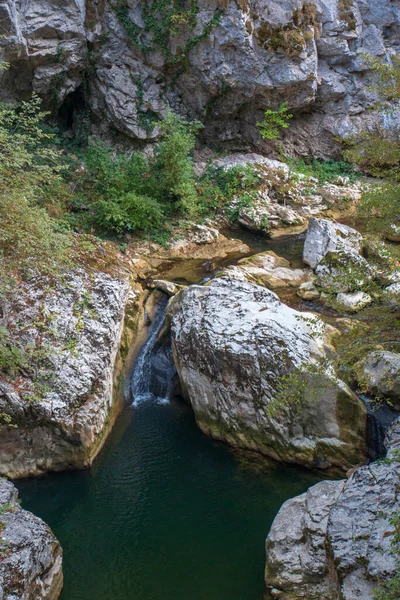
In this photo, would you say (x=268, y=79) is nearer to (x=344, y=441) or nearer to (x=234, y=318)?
(x=234, y=318)

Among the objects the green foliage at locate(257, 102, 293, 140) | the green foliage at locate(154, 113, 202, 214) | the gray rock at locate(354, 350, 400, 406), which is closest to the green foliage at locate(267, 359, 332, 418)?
the gray rock at locate(354, 350, 400, 406)

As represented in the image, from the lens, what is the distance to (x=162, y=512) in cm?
743

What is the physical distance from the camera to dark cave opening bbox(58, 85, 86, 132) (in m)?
17.8

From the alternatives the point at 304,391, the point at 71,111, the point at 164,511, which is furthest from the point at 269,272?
the point at 71,111

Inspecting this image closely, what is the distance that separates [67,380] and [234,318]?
3.57 metres

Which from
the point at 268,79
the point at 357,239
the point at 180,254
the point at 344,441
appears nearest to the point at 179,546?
the point at 344,441

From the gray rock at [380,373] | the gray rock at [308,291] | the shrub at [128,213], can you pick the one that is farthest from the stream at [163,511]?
the shrub at [128,213]

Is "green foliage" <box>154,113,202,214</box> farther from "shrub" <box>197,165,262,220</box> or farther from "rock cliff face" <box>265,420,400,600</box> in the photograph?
"rock cliff face" <box>265,420,400,600</box>

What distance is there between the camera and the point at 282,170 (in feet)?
60.8

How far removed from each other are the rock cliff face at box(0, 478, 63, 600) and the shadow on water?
1.86ft

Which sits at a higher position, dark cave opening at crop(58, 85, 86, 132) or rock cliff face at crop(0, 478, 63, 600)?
dark cave opening at crop(58, 85, 86, 132)

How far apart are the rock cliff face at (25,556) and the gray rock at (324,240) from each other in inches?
387

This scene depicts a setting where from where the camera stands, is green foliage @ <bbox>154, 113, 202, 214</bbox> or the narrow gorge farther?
green foliage @ <bbox>154, 113, 202, 214</bbox>

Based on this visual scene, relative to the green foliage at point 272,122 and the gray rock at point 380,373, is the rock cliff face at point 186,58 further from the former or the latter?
the gray rock at point 380,373
